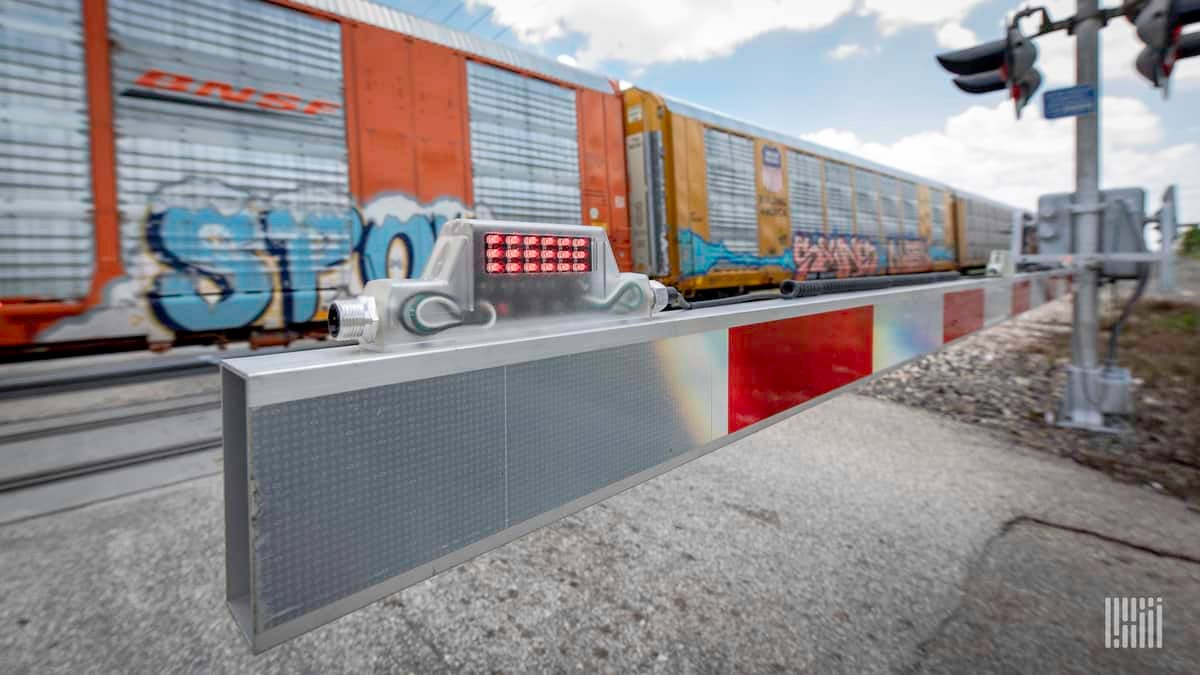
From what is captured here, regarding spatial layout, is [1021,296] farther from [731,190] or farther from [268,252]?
[268,252]

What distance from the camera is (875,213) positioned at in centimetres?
1246

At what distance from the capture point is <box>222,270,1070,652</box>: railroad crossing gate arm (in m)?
0.80

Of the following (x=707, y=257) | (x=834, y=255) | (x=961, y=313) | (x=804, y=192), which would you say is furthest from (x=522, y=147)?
(x=834, y=255)

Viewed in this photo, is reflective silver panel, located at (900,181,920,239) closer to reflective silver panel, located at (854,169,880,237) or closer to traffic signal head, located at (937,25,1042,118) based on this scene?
reflective silver panel, located at (854,169,880,237)

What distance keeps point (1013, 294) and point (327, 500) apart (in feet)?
15.2

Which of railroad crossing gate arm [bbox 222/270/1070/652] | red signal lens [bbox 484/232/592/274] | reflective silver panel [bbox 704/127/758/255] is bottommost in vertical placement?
railroad crossing gate arm [bbox 222/270/1070/652]

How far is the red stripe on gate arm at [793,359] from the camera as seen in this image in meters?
1.69

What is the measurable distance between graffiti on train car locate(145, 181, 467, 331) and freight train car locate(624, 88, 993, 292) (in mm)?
3282

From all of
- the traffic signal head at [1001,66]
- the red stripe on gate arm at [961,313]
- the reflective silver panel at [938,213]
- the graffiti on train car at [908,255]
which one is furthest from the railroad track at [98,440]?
the reflective silver panel at [938,213]

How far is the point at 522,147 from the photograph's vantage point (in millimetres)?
6023

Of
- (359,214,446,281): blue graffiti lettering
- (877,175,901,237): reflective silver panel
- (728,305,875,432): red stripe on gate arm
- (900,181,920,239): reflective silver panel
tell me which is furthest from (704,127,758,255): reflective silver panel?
(900,181,920,239): reflective silver panel

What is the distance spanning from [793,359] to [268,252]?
4.24 metres

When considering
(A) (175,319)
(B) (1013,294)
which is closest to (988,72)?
(B) (1013,294)

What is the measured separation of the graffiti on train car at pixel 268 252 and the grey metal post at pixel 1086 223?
20.2ft
